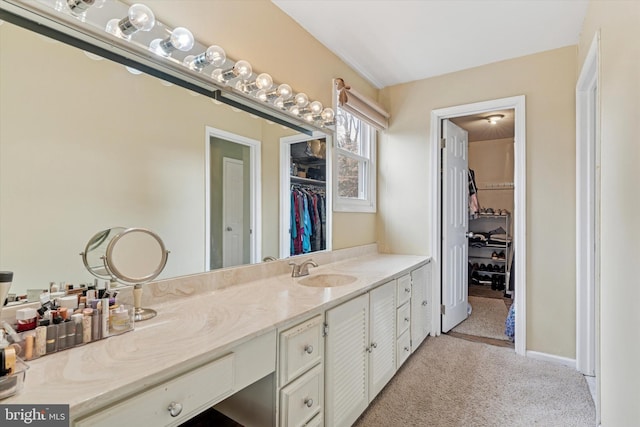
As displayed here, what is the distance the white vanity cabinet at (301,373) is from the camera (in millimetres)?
1181

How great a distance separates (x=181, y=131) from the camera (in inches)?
59.3

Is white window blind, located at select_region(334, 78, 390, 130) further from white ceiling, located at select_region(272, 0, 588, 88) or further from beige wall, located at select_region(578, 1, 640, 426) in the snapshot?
beige wall, located at select_region(578, 1, 640, 426)

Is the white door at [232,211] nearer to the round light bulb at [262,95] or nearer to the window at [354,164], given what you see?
the round light bulb at [262,95]

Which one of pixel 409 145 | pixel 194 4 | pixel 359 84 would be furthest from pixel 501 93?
pixel 194 4

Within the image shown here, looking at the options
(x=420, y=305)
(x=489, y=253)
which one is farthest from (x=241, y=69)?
(x=489, y=253)

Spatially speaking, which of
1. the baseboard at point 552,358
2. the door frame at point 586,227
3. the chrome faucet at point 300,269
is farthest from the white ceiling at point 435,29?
the baseboard at point 552,358

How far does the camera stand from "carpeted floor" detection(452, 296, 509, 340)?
122 inches

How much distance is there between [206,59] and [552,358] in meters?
3.17

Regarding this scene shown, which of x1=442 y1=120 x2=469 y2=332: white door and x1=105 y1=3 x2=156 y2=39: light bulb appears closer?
x1=105 y1=3 x2=156 y2=39: light bulb

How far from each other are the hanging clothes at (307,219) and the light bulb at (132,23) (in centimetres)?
121

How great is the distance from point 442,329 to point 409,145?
1.81m

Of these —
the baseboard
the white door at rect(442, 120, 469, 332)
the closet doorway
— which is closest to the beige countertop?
the closet doorway

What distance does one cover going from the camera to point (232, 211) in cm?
174

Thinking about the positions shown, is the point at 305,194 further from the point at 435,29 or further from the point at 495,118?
the point at 495,118
